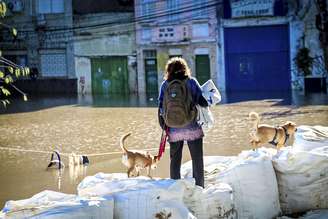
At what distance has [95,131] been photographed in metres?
14.1

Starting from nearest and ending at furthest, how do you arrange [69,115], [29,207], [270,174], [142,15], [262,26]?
[29,207] → [270,174] → [69,115] → [262,26] → [142,15]

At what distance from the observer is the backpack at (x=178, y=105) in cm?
571

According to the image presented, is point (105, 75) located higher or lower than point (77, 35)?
lower

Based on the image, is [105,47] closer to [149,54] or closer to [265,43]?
[149,54]

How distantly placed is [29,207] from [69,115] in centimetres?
1411

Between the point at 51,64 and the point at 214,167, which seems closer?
the point at 214,167

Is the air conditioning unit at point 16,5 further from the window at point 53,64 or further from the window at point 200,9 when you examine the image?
the window at point 200,9

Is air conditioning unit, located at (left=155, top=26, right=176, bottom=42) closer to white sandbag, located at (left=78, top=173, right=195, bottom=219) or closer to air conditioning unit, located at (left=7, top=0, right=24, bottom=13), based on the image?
air conditioning unit, located at (left=7, top=0, right=24, bottom=13)

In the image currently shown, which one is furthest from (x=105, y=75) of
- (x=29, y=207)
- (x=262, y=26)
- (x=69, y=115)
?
(x=29, y=207)

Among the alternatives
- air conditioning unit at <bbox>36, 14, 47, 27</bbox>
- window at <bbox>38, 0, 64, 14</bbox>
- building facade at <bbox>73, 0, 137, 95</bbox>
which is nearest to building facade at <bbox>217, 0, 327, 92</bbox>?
building facade at <bbox>73, 0, 137, 95</bbox>

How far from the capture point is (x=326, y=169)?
19.2 ft

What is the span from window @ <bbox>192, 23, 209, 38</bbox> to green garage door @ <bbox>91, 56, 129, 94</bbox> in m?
3.77

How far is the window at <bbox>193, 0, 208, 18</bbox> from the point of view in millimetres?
27984

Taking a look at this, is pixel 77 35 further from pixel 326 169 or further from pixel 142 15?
pixel 326 169
